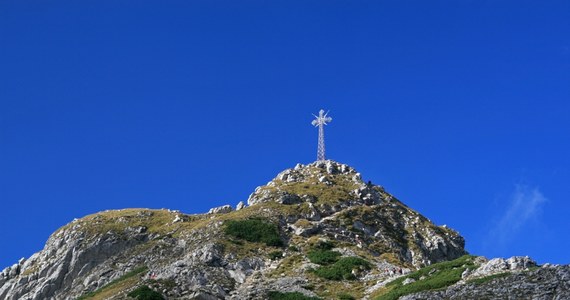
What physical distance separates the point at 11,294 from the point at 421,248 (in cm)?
6212

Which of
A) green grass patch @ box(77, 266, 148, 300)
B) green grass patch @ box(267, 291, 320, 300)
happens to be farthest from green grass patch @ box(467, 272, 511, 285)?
green grass patch @ box(77, 266, 148, 300)

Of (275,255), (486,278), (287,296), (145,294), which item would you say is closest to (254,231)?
(275,255)

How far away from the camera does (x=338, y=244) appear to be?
3442 inches

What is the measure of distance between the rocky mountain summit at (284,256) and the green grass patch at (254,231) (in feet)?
0.51

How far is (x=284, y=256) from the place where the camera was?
267 ft

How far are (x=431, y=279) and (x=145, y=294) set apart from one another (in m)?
28.5

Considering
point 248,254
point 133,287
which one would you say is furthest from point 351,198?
point 133,287

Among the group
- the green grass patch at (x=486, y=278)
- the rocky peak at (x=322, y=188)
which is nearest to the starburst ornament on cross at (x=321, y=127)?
the rocky peak at (x=322, y=188)

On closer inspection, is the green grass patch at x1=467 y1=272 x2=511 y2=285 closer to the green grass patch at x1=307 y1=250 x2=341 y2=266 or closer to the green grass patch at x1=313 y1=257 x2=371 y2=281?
the green grass patch at x1=313 y1=257 x2=371 y2=281

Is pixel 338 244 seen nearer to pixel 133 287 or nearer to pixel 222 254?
pixel 222 254

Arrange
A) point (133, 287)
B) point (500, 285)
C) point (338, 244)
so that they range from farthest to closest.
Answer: point (338, 244), point (133, 287), point (500, 285)

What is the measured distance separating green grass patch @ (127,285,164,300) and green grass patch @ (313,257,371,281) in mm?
19229

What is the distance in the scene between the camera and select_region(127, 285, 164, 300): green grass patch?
62.2 metres

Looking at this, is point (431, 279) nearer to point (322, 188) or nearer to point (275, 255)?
point (275, 255)
